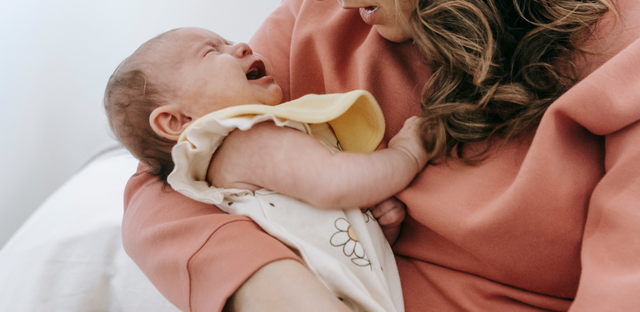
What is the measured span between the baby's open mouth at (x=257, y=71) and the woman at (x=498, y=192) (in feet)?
0.89

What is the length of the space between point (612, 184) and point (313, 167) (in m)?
0.41

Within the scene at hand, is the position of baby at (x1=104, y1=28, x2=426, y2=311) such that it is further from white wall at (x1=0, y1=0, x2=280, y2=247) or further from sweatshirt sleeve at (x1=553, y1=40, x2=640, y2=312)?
white wall at (x1=0, y1=0, x2=280, y2=247)

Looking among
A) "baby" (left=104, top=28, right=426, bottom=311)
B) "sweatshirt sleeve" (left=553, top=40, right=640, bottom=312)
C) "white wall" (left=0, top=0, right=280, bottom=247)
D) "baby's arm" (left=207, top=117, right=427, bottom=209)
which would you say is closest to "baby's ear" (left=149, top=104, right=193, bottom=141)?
"baby" (left=104, top=28, right=426, bottom=311)

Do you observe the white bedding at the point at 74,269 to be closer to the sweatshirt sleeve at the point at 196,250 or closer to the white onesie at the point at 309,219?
the sweatshirt sleeve at the point at 196,250

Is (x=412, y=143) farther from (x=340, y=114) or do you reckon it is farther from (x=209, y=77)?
(x=209, y=77)

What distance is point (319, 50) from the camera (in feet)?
3.19

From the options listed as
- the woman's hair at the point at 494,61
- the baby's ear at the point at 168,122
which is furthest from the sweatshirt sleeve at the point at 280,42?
the woman's hair at the point at 494,61

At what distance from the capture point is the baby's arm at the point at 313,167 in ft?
2.23

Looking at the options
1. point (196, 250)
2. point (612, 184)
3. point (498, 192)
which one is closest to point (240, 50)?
point (196, 250)

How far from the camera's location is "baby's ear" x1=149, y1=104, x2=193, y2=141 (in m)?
0.76

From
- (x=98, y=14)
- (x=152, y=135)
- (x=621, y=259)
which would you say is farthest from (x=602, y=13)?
(x=98, y=14)

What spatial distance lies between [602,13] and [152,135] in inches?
31.9

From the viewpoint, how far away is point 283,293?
1.92 ft

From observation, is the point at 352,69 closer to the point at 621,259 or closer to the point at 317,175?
the point at 317,175
